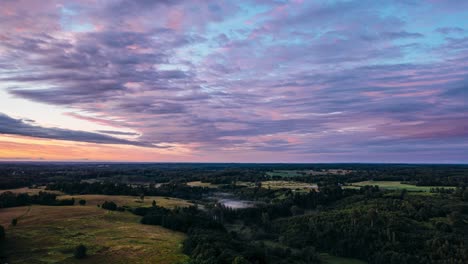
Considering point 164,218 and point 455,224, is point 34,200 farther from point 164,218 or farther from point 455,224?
point 455,224

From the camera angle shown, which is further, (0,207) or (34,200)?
(34,200)

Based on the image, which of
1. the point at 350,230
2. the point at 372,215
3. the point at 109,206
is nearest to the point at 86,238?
Result: the point at 109,206

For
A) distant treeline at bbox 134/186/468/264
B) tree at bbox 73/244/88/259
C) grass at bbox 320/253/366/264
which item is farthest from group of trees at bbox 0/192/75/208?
grass at bbox 320/253/366/264

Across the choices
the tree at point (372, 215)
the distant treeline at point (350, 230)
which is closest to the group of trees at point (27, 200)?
the distant treeline at point (350, 230)

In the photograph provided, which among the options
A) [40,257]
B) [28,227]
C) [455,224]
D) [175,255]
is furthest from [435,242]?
[28,227]

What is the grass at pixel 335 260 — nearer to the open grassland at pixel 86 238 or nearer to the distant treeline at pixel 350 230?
the distant treeline at pixel 350 230

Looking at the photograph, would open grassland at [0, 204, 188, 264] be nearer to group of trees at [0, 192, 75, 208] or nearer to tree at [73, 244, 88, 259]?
tree at [73, 244, 88, 259]

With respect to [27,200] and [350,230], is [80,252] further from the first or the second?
[350,230]
